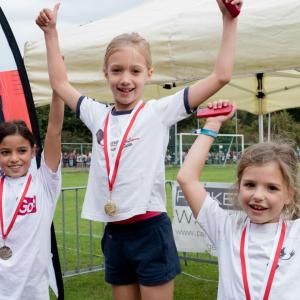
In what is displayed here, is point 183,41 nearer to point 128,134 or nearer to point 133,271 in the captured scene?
point 128,134

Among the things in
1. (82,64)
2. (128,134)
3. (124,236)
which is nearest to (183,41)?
(82,64)

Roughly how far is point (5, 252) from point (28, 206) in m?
0.24

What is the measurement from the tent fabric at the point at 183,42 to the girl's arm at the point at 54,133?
90cm

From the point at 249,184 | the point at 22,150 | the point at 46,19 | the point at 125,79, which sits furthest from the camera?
the point at 22,150

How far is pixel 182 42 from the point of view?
11.1 feet

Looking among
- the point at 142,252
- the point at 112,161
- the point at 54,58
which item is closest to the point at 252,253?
the point at 142,252

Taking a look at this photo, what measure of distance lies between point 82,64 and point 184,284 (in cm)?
294

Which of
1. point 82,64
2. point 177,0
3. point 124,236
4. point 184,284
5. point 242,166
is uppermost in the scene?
point 177,0

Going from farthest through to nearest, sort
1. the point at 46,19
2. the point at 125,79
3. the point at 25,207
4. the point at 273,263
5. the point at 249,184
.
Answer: the point at 25,207 < the point at 46,19 < the point at 125,79 < the point at 249,184 < the point at 273,263

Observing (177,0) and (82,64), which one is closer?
(82,64)

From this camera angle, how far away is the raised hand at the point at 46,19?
8.65ft

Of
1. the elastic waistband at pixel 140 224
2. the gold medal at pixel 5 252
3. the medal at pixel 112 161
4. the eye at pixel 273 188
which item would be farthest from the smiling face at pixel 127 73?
the gold medal at pixel 5 252

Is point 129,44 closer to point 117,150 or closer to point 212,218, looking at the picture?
point 117,150

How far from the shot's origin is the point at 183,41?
3389mm
